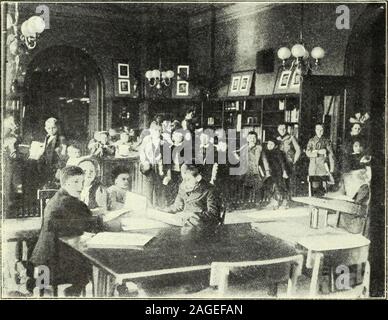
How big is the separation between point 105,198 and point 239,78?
1538 mm

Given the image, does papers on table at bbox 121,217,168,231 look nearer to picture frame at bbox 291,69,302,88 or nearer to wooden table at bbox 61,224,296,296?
wooden table at bbox 61,224,296,296

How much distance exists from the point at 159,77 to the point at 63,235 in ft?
4.90

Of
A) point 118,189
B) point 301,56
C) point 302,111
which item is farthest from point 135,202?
point 301,56

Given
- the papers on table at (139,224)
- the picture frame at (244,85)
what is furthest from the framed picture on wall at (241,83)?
the papers on table at (139,224)

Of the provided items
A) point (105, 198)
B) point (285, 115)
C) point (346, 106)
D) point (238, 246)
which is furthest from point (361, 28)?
point (105, 198)

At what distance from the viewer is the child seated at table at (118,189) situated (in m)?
3.84

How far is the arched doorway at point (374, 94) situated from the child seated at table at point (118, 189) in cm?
203

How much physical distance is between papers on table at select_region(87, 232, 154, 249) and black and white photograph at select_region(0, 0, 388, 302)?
0.24 meters

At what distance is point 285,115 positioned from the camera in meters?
3.92

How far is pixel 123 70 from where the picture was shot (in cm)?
391

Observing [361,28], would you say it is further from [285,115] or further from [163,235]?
[163,235]

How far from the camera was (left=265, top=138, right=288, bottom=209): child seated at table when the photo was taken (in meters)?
3.96

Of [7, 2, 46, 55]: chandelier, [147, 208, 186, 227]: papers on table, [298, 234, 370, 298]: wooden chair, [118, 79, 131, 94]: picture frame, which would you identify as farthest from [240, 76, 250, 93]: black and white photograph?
→ [7, 2, 46, 55]: chandelier
